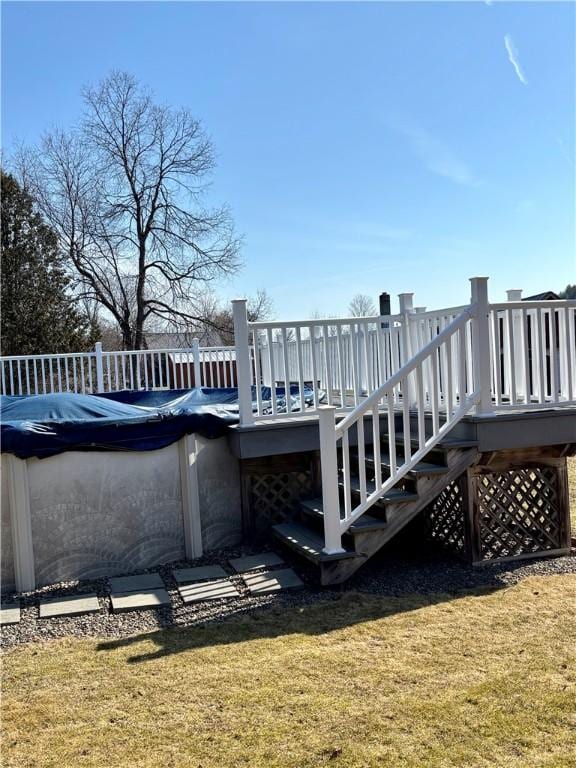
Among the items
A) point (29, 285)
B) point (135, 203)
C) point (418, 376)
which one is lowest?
point (418, 376)

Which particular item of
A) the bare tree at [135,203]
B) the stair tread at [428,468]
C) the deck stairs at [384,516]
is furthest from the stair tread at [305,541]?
the bare tree at [135,203]

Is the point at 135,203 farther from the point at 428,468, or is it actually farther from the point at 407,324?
the point at 428,468

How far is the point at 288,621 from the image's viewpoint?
3.90m

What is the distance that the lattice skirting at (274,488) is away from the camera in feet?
18.5

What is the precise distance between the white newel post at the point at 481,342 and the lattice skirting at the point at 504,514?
59 cm

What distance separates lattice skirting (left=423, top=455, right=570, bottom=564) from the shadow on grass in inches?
31.0

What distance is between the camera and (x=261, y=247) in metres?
23.0

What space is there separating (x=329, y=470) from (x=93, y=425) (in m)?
1.84

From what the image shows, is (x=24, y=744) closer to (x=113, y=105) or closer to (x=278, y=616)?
(x=278, y=616)

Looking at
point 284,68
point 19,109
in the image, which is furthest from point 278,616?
point 19,109

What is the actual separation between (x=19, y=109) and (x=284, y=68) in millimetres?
10870

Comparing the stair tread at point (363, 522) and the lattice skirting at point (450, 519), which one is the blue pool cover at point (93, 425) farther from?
the lattice skirting at point (450, 519)

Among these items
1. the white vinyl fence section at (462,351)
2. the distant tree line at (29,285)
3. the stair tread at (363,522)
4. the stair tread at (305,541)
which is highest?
the distant tree line at (29,285)

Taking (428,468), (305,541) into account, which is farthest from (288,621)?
(428,468)
